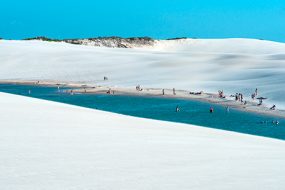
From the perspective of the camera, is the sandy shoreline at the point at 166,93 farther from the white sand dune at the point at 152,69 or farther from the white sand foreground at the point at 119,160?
the white sand foreground at the point at 119,160

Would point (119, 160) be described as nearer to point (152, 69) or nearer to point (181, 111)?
point (181, 111)

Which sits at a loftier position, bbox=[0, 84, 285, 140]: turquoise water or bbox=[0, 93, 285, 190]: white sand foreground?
bbox=[0, 93, 285, 190]: white sand foreground

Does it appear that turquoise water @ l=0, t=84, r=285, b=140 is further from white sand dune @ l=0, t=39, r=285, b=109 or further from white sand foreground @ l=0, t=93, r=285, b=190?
white sand foreground @ l=0, t=93, r=285, b=190

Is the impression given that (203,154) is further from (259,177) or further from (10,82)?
(10,82)

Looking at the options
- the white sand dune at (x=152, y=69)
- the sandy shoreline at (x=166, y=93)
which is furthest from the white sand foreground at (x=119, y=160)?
the white sand dune at (x=152, y=69)

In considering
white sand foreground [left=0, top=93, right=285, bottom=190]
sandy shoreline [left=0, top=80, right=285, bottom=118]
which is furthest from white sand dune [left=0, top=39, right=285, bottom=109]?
white sand foreground [left=0, top=93, right=285, bottom=190]

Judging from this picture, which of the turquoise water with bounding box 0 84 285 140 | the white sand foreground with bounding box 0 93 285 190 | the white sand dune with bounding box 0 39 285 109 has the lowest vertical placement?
the turquoise water with bounding box 0 84 285 140

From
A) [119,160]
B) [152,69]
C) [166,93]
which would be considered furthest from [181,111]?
[119,160]
